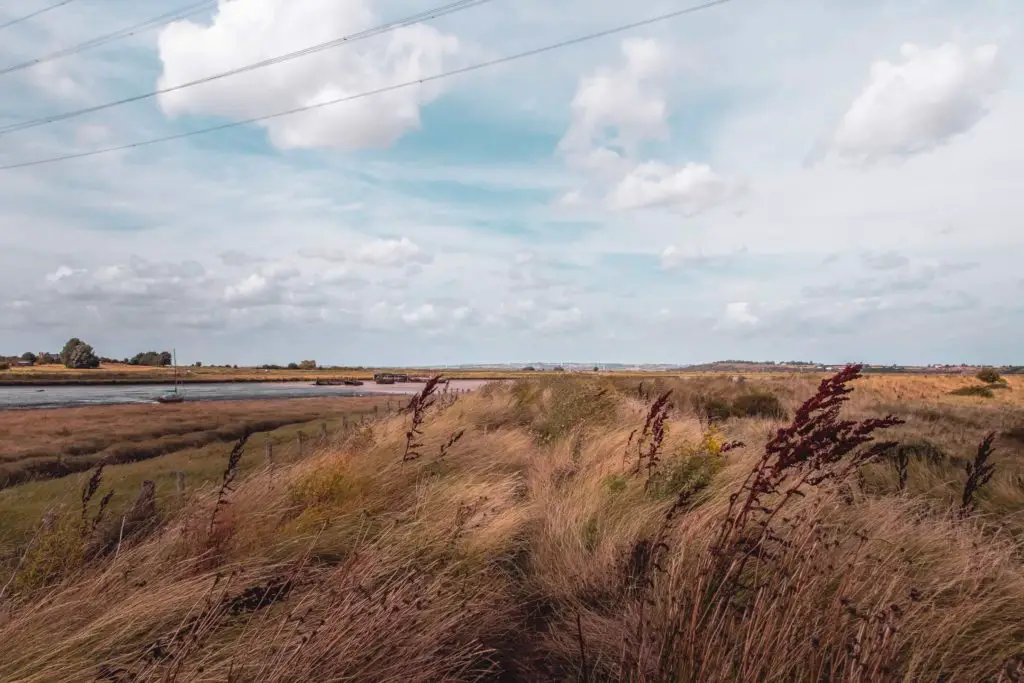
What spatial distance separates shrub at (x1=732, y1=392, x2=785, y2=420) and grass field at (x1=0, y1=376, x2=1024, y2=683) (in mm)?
13532

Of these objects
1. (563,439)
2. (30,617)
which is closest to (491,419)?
(563,439)

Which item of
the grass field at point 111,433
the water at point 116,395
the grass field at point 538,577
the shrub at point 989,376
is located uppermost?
the shrub at point 989,376

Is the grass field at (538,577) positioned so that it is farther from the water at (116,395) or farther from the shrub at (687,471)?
the water at (116,395)

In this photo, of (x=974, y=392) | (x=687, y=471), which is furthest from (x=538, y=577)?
(x=974, y=392)

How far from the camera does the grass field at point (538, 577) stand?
2832mm

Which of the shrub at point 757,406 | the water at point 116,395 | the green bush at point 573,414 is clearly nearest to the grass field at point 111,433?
the green bush at point 573,414

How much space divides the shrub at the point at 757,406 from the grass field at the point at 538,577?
13.5m

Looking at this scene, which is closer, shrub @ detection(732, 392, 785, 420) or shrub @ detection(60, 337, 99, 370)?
shrub @ detection(732, 392, 785, 420)

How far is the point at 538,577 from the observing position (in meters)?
5.01

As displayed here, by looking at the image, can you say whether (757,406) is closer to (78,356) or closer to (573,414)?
(573,414)

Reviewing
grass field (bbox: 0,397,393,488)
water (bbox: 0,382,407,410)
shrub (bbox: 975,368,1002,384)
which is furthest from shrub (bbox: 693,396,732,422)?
water (bbox: 0,382,407,410)

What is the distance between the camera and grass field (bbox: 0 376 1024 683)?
283 centimetres

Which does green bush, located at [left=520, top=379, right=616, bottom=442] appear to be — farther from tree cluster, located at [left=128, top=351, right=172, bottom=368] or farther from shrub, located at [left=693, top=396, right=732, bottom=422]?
tree cluster, located at [left=128, top=351, right=172, bottom=368]

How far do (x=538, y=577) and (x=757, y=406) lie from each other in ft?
62.0
